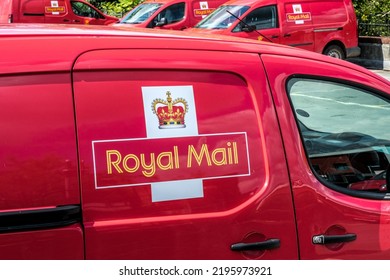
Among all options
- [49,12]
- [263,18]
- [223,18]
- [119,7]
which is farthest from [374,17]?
[119,7]

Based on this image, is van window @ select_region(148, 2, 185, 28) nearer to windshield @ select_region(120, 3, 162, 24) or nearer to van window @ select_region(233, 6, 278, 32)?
windshield @ select_region(120, 3, 162, 24)

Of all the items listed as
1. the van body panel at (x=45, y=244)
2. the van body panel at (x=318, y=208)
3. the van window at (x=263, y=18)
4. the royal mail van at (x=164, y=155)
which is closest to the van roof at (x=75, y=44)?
the royal mail van at (x=164, y=155)

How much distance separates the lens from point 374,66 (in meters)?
18.7

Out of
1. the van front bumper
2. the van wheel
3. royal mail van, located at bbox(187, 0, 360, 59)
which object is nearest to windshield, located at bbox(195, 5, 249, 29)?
royal mail van, located at bbox(187, 0, 360, 59)

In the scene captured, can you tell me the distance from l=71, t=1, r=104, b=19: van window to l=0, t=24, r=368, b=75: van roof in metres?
21.0

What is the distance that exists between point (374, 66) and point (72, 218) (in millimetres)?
17227

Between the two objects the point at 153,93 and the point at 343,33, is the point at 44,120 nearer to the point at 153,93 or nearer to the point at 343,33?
the point at 153,93

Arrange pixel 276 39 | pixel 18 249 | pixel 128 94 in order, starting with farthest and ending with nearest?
pixel 276 39, pixel 128 94, pixel 18 249

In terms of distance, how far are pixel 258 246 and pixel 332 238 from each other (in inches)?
12.9

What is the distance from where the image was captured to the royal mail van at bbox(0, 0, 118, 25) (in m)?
21.6

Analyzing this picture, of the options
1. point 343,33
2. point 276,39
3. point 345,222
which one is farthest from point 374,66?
point 345,222

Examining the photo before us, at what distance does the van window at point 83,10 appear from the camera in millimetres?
23388

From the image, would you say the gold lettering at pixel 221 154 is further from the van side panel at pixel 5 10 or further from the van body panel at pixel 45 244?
the van side panel at pixel 5 10

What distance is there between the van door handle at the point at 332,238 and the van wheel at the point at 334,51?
15403 mm
